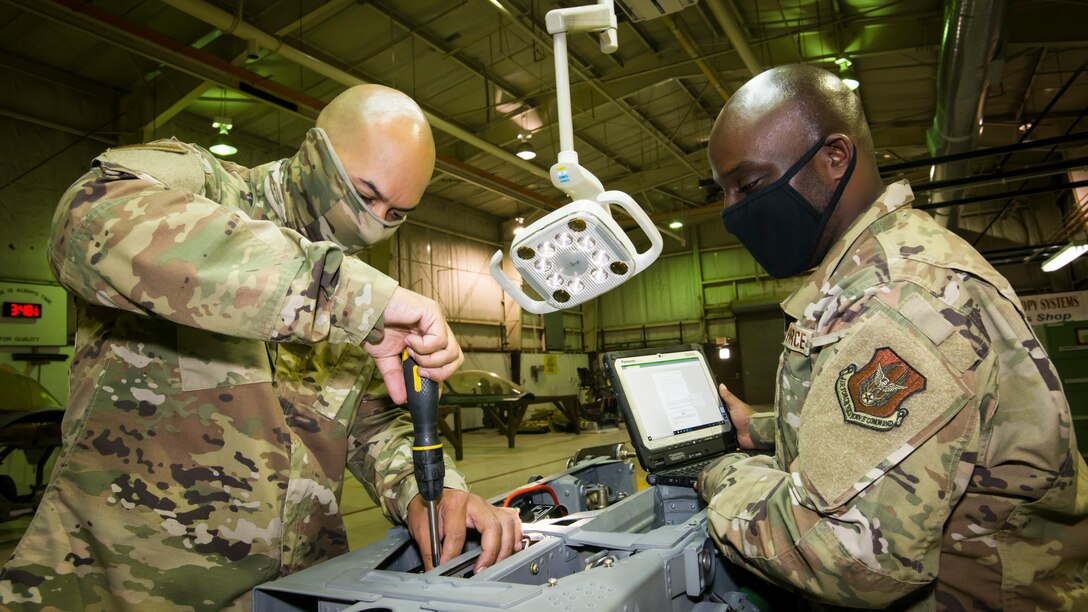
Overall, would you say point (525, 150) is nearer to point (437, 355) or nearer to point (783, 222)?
point (783, 222)

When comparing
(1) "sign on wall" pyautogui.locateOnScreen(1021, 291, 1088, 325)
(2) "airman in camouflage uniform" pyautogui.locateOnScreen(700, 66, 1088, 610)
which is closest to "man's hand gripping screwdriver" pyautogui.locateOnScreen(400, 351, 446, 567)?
(2) "airman in camouflage uniform" pyautogui.locateOnScreen(700, 66, 1088, 610)

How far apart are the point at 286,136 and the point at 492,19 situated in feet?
14.9

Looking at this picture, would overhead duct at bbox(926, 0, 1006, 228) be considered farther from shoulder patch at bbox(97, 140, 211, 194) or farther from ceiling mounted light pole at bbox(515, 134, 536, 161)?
ceiling mounted light pole at bbox(515, 134, 536, 161)

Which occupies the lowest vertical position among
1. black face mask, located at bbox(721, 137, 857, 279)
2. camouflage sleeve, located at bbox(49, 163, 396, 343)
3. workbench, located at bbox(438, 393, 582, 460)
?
workbench, located at bbox(438, 393, 582, 460)

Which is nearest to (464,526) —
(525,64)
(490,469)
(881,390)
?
(881,390)

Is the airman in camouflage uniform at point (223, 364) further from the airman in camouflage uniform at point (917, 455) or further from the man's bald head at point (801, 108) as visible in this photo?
the man's bald head at point (801, 108)

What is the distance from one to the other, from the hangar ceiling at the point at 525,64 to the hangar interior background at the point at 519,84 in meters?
0.03

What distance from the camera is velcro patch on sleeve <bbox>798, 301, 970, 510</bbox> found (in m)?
0.98

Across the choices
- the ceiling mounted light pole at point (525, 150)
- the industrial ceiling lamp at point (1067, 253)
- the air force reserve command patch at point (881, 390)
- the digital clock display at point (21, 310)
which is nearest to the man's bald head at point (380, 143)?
the air force reserve command patch at point (881, 390)

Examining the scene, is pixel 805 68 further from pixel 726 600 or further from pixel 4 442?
pixel 4 442

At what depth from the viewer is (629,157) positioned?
13609 millimetres

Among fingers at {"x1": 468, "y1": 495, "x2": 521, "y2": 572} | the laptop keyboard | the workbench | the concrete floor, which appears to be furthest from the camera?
the workbench

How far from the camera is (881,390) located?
998 millimetres

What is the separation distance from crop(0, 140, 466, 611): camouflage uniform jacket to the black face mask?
926 mm
